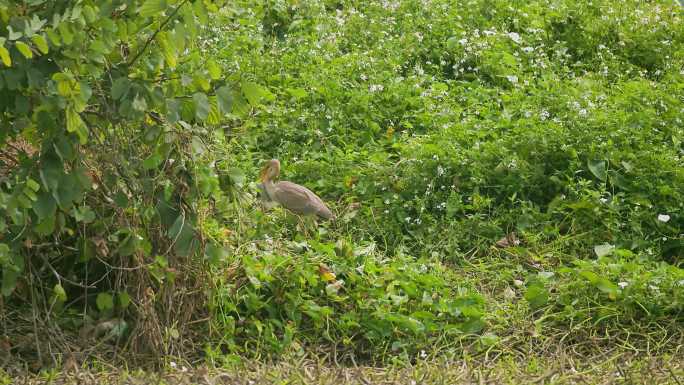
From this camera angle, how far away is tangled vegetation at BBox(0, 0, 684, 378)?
13.8ft

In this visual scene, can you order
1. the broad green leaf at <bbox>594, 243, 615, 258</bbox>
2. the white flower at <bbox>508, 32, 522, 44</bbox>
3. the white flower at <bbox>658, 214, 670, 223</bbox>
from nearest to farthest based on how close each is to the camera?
the broad green leaf at <bbox>594, 243, 615, 258</bbox>
the white flower at <bbox>658, 214, 670, 223</bbox>
the white flower at <bbox>508, 32, 522, 44</bbox>

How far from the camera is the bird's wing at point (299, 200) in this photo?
586 cm

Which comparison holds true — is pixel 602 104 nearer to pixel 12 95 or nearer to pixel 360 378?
pixel 360 378

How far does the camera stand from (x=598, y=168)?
6082 millimetres

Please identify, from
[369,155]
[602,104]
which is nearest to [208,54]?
[369,155]

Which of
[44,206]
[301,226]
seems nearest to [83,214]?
[44,206]

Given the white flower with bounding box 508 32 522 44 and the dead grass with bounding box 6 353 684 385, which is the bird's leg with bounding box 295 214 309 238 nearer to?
the dead grass with bounding box 6 353 684 385

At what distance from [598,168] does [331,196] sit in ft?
4.76

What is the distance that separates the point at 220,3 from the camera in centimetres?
438

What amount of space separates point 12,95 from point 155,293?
1.04 meters

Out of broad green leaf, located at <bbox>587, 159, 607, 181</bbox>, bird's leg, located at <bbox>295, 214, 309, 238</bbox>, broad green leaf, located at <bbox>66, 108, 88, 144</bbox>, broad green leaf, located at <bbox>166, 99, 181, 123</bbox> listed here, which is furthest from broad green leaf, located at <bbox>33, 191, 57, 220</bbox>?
broad green leaf, located at <bbox>587, 159, 607, 181</bbox>

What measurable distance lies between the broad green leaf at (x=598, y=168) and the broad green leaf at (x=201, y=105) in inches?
102

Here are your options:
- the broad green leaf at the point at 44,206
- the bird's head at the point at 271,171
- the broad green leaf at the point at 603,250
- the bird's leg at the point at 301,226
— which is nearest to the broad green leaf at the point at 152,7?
the broad green leaf at the point at 44,206

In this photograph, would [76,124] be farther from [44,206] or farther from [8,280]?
[8,280]
